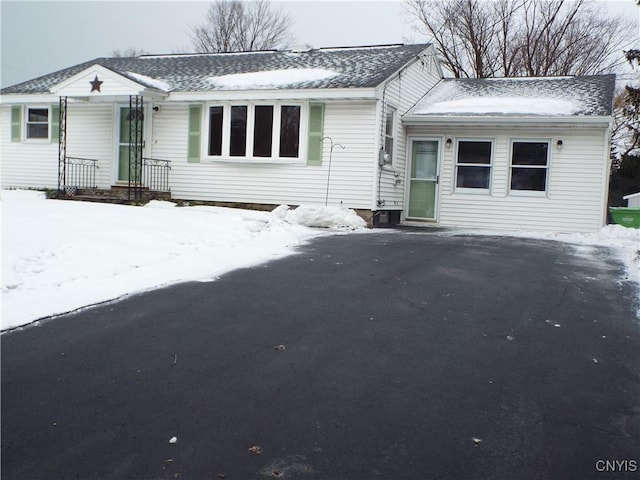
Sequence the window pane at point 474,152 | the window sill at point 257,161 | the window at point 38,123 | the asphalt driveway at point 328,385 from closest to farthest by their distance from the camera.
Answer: the asphalt driveway at point 328,385 < the window sill at point 257,161 < the window pane at point 474,152 < the window at point 38,123

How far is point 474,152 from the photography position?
16.0 metres

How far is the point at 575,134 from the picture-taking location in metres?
15.0

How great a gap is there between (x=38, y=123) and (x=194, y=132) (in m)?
5.46

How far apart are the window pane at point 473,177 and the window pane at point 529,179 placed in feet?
2.20

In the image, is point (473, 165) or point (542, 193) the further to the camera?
point (473, 165)

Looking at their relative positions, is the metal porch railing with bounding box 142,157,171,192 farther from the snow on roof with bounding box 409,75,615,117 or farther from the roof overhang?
the snow on roof with bounding box 409,75,615,117

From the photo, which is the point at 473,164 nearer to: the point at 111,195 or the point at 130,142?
the point at 130,142

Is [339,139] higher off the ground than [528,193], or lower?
higher

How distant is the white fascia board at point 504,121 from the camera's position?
47.4 feet

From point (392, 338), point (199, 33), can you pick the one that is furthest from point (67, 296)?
point (199, 33)

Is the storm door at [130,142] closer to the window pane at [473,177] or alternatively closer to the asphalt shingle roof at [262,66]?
the asphalt shingle roof at [262,66]

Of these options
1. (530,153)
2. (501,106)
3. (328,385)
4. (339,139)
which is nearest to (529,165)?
(530,153)

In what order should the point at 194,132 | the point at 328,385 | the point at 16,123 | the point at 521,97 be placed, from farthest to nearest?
the point at 16,123 → the point at 521,97 → the point at 194,132 → the point at 328,385

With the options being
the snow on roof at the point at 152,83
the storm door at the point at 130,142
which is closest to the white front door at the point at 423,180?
the snow on roof at the point at 152,83
